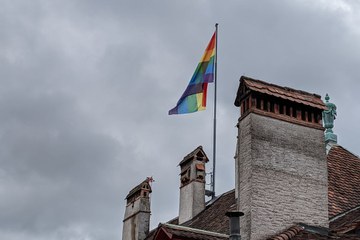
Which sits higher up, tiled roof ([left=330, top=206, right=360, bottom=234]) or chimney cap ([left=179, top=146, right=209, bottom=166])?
chimney cap ([left=179, top=146, right=209, bottom=166])

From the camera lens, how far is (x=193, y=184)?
23672 millimetres

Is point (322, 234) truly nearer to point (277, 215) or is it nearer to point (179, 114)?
point (277, 215)

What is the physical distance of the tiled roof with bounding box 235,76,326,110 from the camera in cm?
1740

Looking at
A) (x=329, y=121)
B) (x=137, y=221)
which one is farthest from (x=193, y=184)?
(x=329, y=121)

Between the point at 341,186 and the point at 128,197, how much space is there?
8978 mm

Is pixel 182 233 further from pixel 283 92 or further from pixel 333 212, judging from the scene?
pixel 283 92

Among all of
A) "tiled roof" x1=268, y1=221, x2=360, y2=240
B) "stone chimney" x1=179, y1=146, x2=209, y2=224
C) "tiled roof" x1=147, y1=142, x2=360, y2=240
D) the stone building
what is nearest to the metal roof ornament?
"tiled roof" x1=147, y1=142, x2=360, y2=240

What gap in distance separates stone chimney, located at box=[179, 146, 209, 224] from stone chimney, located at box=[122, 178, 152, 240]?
131cm

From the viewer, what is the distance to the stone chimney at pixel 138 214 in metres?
24.8

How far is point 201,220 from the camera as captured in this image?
2228 centimetres

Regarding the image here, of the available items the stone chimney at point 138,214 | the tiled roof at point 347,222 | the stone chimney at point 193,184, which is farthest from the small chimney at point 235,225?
the stone chimney at point 138,214

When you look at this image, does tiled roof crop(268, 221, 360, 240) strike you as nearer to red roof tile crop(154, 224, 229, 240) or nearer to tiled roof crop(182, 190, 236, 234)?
red roof tile crop(154, 224, 229, 240)

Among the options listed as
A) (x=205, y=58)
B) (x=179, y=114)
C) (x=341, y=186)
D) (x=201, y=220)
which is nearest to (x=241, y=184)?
(x=341, y=186)

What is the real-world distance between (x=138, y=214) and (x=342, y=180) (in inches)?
305
